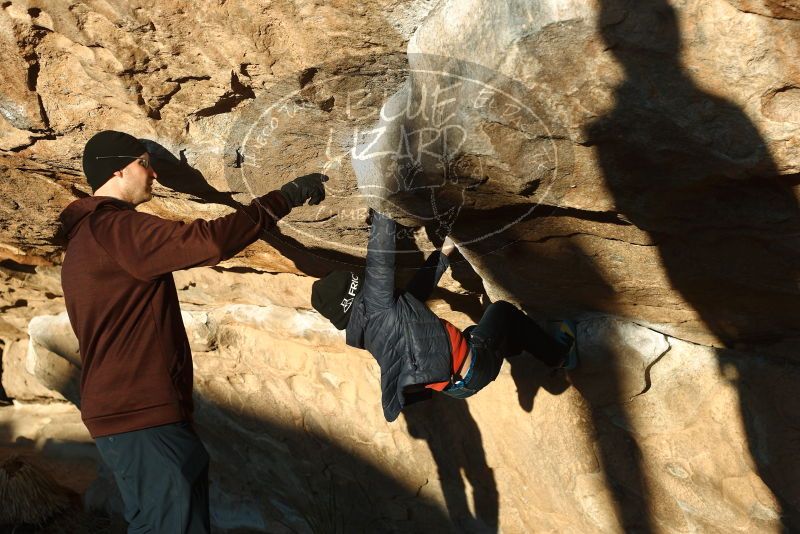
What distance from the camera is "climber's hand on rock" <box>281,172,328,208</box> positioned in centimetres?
165

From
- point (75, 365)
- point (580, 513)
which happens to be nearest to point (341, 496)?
point (580, 513)

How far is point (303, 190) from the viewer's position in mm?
1677

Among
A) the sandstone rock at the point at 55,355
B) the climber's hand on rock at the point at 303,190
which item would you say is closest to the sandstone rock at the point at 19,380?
the sandstone rock at the point at 55,355

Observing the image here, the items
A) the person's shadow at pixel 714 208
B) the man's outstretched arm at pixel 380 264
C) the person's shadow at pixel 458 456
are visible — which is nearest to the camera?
the person's shadow at pixel 714 208

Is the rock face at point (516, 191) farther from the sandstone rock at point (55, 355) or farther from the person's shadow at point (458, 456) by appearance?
the sandstone rock at point (55, 355)

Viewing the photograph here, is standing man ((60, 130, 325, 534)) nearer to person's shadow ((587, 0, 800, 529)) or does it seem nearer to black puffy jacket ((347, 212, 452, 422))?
black puffy jacket ((347, 212, 452, 422))

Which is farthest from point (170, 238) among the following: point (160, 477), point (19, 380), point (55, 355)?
point (19, 380)

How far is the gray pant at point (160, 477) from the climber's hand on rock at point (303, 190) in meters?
0.61

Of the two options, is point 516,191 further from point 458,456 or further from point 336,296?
point 458,456

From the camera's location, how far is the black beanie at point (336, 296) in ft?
6.66

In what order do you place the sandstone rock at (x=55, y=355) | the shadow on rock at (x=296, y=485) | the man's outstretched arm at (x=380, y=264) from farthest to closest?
the sandstone rock at (x=55, y=355), the shadow on rock at (x=296, y=485), the man's outstretched arm at (x=380, y=264)

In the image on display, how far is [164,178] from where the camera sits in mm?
2053

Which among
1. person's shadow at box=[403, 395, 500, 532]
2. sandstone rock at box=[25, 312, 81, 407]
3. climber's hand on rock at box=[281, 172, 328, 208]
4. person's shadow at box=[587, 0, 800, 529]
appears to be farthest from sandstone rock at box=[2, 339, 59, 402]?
person's shadow at box=[587, 0, 800, 529]

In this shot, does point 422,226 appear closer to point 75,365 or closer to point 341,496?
point 341,496
